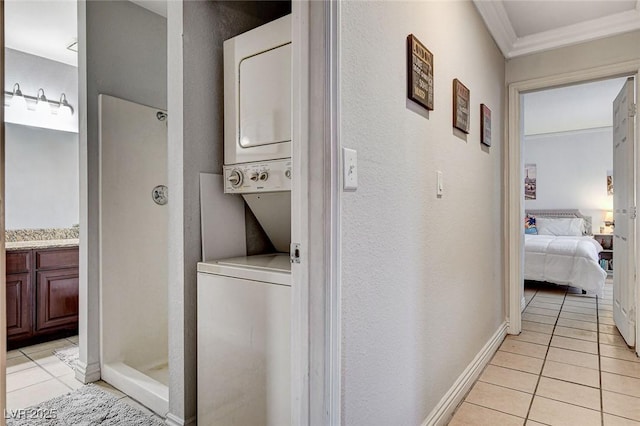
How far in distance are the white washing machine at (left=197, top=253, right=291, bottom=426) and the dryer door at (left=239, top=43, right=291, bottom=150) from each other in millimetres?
518

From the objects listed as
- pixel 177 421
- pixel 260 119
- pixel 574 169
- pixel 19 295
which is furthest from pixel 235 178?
pixel 574 169

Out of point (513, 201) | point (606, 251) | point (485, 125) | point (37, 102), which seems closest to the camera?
point (485, 125)

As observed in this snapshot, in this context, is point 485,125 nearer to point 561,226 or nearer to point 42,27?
point 42,27

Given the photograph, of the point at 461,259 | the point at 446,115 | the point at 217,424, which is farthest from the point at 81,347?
the point at 446,115

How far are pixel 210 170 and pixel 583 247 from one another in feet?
15.7

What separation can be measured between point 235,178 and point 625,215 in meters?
3.08

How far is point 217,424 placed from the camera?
4.95ft

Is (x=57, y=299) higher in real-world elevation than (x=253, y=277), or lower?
lower

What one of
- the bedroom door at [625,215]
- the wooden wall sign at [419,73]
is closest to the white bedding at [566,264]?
the bedroom door at [625,215]

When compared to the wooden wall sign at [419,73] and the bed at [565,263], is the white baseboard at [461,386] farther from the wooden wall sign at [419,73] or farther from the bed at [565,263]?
the bed at [565,263]

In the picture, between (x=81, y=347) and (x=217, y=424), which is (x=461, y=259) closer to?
(x=217, y=424)

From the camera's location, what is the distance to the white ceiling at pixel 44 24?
2600mm

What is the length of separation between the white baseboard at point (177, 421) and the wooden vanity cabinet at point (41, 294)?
1964 mm

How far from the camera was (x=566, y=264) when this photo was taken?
15.3ft
